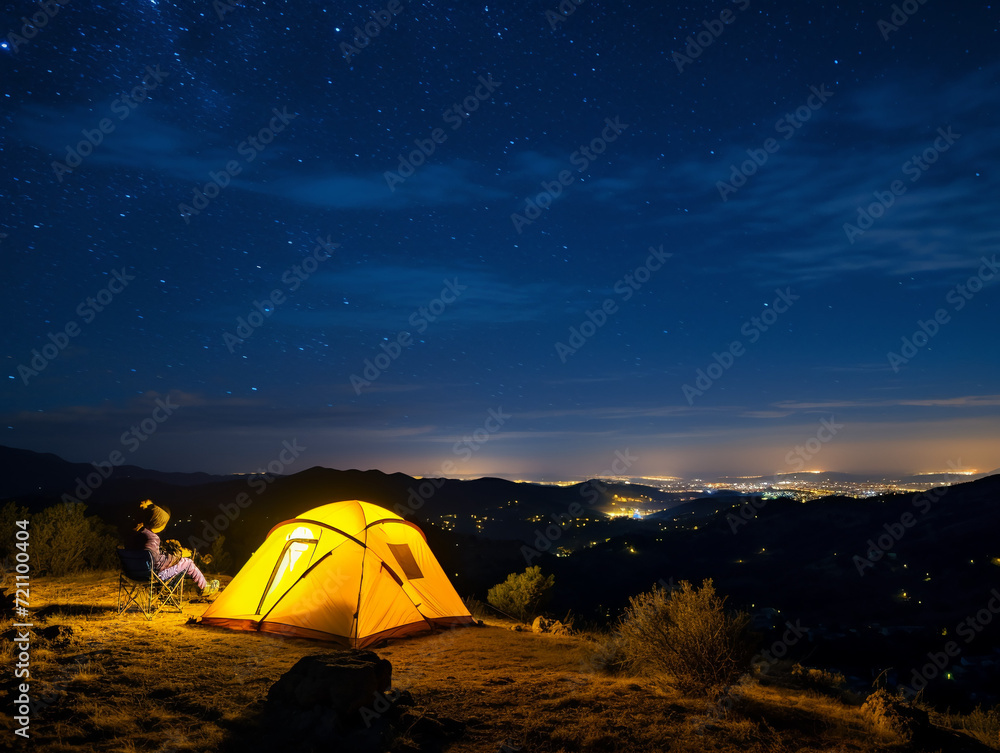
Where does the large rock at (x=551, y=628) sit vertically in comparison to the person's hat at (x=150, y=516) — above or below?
below

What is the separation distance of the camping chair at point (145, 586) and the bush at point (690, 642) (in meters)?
7.92

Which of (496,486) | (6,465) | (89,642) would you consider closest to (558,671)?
(89,642)

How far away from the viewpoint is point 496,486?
94312 mm

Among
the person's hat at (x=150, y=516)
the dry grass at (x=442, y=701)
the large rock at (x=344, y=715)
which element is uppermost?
the person's hat at (x=150, y=516)

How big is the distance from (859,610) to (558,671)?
35.6 meters

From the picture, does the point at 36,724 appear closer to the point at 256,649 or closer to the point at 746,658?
the point at 256,649

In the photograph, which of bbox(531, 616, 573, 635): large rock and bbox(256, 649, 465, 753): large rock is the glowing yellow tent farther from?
bbox(256, 649, 465, 753): large rock

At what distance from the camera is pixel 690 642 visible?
6.70 metres

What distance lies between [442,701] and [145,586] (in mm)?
7163

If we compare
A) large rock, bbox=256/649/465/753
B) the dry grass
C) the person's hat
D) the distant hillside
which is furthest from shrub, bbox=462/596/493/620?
the distant hillside

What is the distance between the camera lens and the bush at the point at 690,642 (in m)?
6.57

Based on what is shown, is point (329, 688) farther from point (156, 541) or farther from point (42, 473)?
point (42, 473)

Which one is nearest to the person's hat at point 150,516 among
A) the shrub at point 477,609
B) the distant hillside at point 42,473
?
the shrub at point 477,609

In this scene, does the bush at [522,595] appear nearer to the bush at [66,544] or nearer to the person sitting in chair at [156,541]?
the person sitting in chair at [156,541]
